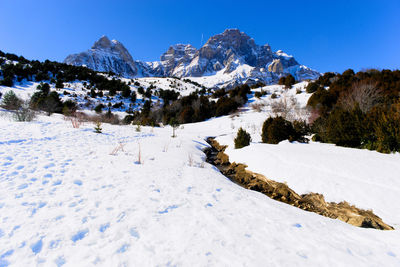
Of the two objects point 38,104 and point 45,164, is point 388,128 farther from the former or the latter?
point 38,104

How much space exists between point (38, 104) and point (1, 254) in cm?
2225

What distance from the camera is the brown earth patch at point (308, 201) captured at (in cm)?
310

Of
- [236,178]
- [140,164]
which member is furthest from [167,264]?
[236,178]

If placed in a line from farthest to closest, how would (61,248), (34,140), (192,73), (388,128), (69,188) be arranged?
1. (192,73)
2. (388,128)
3. (34,140)
4. (69,188)
5. (61,248)

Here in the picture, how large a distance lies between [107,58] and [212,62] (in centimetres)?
7773

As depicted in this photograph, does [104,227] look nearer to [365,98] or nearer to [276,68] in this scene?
[365,98]

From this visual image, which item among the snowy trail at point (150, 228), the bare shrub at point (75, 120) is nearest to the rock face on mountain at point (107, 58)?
the bare shrub at point (75, 120)

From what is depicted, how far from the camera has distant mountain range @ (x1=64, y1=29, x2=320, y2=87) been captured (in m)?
102

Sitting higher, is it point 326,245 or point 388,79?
point 388,79

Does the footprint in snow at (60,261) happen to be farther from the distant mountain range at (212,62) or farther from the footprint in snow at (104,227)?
the distant mountain range at (212,62)

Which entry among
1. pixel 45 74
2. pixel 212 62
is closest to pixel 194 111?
pixel 45 74

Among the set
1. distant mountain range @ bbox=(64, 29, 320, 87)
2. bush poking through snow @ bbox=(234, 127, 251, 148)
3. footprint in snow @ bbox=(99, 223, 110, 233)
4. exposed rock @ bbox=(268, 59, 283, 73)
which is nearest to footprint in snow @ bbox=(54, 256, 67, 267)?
footprint in snow @ bbox=(99, 223, 110, 233)

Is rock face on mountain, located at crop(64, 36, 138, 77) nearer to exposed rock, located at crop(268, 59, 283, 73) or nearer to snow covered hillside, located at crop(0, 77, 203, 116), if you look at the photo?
snow covered hillside, located at crop(0, 77, 203, 116)

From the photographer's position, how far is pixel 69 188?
2.90m
